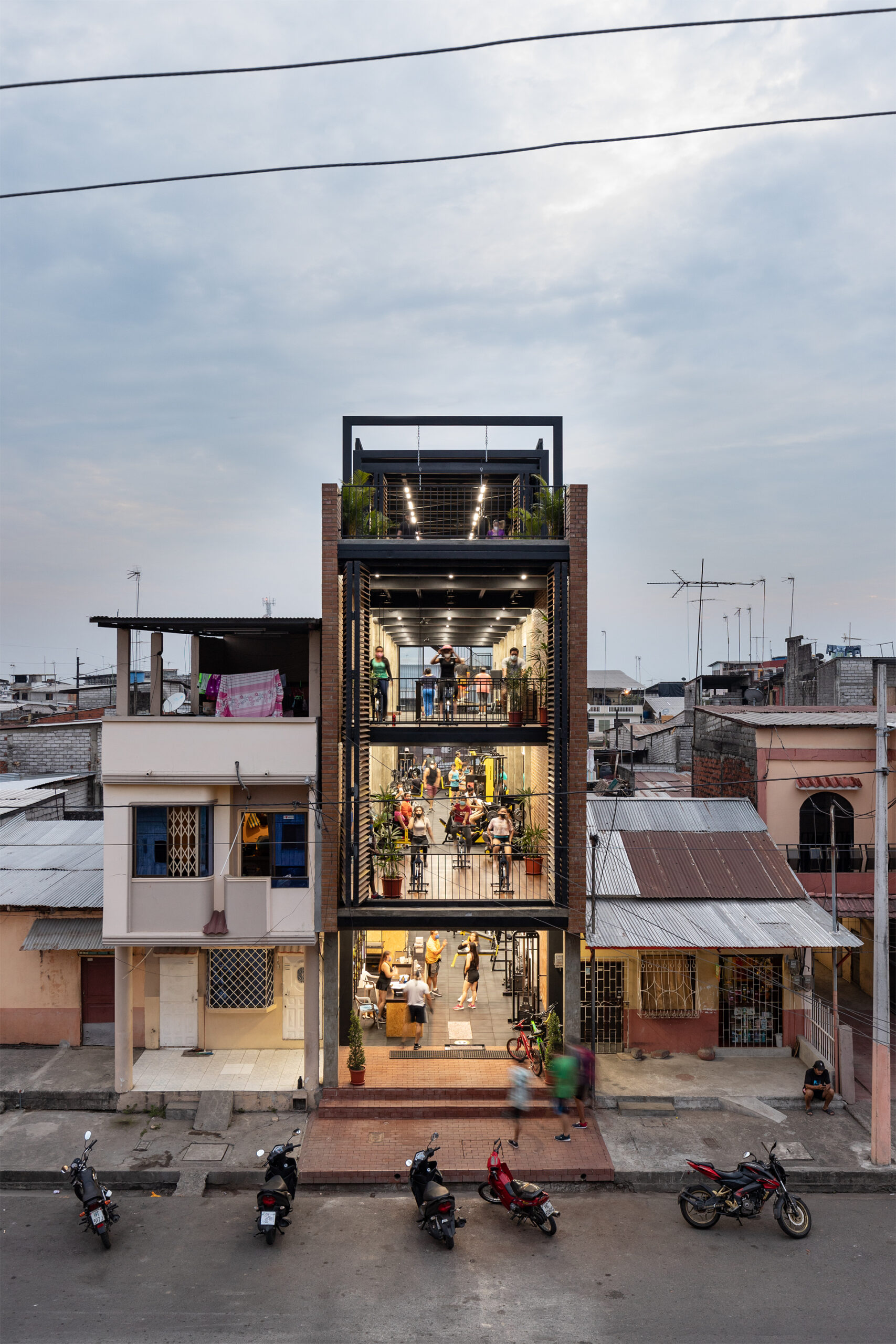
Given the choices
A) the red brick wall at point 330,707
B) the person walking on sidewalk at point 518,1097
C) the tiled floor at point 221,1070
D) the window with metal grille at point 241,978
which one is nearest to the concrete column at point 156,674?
the red brick wall at point 330,707

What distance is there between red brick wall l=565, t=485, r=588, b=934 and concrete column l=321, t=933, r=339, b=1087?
4594mm

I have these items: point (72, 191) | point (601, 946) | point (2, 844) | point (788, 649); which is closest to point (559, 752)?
point (601, 946)

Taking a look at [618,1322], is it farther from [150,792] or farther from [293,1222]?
[150,792]

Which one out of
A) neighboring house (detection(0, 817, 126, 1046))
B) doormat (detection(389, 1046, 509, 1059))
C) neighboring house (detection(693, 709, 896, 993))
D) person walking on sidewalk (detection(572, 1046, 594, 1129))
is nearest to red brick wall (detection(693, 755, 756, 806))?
neighboring house (detection(693, 709, 896, 993))

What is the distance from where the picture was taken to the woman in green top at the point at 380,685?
17.3m

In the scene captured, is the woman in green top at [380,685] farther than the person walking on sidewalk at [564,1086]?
Yes

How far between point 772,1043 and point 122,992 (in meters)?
13.3

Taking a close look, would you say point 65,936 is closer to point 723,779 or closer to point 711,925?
point 711,925

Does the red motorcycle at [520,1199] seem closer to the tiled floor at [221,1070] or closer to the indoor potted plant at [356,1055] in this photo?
the indoor potted plant at [356,1055]

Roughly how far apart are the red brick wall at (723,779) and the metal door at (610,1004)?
547cm

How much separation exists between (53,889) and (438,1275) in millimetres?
11091

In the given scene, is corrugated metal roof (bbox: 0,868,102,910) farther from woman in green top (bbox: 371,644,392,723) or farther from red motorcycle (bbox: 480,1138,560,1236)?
red motorcycle (bbox: 480,1138,560,1236)

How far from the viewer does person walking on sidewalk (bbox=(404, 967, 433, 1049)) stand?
54.5 ft

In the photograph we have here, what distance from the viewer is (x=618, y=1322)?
32.4ft
